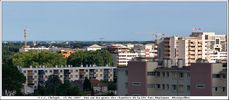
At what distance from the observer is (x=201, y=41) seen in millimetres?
Answer: 10180

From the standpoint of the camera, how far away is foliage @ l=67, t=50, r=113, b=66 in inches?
508

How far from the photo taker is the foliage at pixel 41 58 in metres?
12.1

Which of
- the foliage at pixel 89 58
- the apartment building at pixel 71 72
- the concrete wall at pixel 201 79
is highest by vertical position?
the concrete wall at pixel 201 79

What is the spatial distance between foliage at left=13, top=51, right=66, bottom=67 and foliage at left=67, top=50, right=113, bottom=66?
31cm

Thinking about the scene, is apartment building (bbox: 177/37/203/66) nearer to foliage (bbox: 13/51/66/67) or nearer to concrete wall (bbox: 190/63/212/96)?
foliage (bbox: 13/51/66/67)

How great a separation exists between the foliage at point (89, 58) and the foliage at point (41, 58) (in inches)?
12.0

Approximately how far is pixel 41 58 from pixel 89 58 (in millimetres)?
1163

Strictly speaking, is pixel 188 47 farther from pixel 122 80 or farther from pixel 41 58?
pixel 41 58

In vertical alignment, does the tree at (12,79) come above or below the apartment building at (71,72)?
above

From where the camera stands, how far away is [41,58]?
12.3 m

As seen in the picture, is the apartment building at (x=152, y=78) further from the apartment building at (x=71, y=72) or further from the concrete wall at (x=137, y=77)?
the apartment building at (x=71, y=72)

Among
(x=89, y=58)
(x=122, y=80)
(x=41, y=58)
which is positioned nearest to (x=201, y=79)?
(x=122, y=80)

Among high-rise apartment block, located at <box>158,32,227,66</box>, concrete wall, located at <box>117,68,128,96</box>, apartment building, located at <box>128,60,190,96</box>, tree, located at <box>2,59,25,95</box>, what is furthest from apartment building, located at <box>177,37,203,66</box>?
tree, located at <box>2,59,25,95</box>

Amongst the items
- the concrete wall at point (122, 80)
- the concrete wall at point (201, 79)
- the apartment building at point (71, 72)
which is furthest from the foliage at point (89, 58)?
the concrete wall at point (201, 79)
